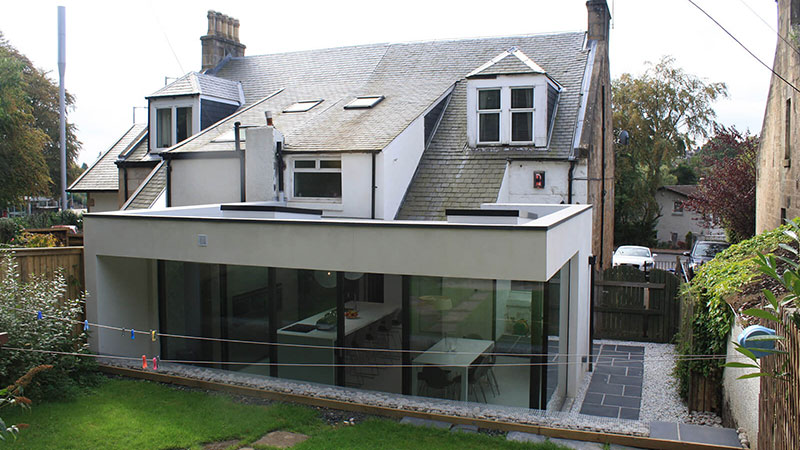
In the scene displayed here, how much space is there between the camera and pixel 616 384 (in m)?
12.0

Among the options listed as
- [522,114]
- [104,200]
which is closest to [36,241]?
[104,200]

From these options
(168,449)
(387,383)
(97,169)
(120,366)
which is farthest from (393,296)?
(97,169)

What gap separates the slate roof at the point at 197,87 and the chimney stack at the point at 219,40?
385cm

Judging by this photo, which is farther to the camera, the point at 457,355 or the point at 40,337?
the point at 40,337

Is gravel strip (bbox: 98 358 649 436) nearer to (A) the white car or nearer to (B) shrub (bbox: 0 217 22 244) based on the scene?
(B) shrub (bbox: 0 217 22 244)

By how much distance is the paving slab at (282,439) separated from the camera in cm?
782

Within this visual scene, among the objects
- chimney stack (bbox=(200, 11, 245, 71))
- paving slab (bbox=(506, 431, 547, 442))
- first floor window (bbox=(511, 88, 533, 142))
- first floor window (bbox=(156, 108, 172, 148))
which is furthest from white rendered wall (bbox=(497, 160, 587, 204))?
chimney stack (bbox=(200, 11, 245, 71))

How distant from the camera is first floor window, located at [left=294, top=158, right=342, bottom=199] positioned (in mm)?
15859

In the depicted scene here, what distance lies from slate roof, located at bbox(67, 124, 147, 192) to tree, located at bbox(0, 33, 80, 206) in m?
8.16

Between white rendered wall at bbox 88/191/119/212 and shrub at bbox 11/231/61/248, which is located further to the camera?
white rendered wall at bbox 88/191/119/212

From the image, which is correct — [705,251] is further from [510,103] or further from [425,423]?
[425,423]

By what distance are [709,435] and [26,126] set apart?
3693 cm

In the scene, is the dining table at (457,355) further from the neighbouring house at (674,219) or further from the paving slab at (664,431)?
the neighbouring house at (674,219)

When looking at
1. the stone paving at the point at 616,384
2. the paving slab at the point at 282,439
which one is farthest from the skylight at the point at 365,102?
the paving slab at the point at 282,439
